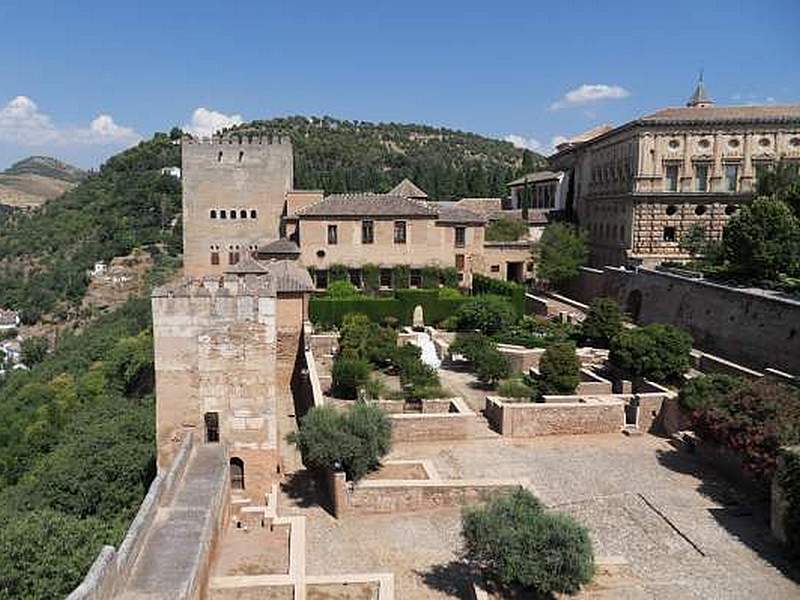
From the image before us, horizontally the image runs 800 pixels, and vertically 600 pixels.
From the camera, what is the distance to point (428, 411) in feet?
58.3

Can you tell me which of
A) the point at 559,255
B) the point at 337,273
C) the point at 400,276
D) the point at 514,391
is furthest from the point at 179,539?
the point at 559,255

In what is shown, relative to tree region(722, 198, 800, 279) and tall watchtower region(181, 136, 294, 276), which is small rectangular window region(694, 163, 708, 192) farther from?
tall watchtower region(181, 136, 294, 276)

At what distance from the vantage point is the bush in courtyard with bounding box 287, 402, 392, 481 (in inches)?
506

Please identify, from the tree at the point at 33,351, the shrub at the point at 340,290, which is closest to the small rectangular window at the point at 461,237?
the shrub at the point at 340,290

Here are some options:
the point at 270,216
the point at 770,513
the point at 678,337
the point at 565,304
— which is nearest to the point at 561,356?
the point at 678,337

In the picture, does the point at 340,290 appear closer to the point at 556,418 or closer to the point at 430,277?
the point at 430,277

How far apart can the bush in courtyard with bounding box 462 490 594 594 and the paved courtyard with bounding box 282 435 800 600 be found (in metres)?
1.00

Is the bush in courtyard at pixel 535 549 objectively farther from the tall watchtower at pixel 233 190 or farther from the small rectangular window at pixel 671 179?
the small rectangular window at pixel 671 179

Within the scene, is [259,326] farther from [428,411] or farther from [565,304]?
[565,304]

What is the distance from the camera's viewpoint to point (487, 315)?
25969 millimetres

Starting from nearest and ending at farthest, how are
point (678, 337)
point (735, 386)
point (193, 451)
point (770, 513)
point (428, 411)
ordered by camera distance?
point (770, 513)
point (193, 451)
point (735, 386)
point (428, 411)
point (678, 337)

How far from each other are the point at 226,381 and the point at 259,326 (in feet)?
4.00

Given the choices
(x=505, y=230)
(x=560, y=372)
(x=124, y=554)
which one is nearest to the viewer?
(x=124, y=554)

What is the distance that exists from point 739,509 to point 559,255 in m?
23.2
